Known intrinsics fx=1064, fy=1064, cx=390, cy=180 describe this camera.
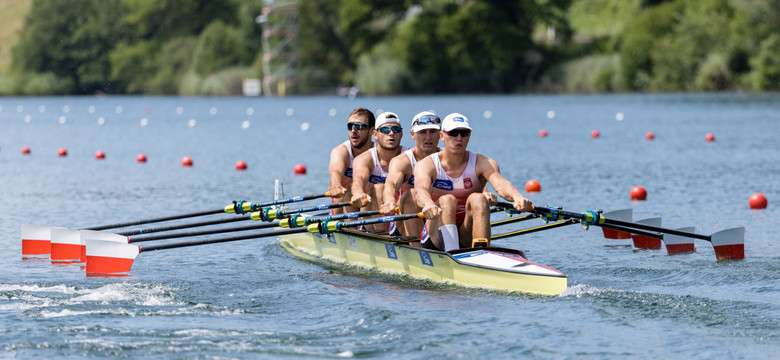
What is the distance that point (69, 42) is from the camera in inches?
3797

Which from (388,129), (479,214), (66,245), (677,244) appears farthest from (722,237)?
(66,245)

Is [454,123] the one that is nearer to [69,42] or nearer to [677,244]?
[677,244]

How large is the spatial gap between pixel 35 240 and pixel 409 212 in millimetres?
4825

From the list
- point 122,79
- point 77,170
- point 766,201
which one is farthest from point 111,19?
point 766,201

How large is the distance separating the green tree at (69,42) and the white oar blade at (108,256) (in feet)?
291

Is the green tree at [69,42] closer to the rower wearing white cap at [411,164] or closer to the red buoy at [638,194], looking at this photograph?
the red buoy at [638,194]

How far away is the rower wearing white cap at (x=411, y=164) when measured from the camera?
11203 mm

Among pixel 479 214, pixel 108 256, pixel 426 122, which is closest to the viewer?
pixel 479 214

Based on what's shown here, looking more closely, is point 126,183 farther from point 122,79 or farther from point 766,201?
point 122,79

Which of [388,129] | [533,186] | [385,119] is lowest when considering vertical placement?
[533,186]

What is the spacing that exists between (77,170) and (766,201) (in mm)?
15686

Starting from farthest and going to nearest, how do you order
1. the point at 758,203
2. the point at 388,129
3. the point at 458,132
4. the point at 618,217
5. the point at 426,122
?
the point at 758,203
the point at 618,217
the point at 388,129
the point at 426,122
the point at 458,132

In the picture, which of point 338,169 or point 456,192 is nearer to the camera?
point 456,192

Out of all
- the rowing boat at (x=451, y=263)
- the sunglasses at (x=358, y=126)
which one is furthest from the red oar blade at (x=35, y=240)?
the sunglasses at (x=358, y=126)
